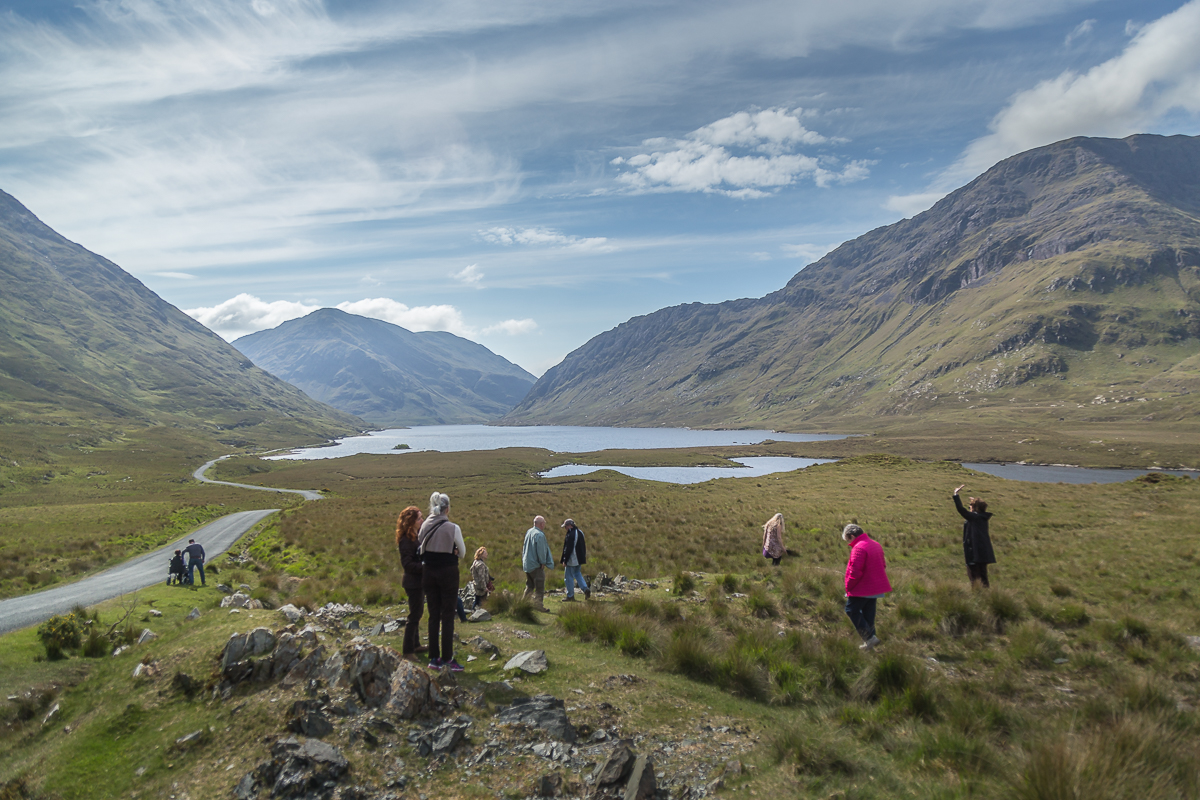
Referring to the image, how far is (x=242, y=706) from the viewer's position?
6.57m

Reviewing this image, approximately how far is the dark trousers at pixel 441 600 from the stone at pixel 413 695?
99cm

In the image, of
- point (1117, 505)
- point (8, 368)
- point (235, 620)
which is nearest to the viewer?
point (235, 620)

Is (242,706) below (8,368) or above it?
below

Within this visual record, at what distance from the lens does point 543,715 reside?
253 inches

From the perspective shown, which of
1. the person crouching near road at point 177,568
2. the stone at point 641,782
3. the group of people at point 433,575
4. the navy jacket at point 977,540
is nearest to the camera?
the stone at point 641,782

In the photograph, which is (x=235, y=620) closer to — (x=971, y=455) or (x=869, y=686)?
(x=869, y=686)

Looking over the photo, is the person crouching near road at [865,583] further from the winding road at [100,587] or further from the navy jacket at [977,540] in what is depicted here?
the winding road at [100,587]

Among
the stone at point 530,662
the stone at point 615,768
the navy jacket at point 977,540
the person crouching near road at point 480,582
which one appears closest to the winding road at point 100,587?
the person crouching near road at point 480,582

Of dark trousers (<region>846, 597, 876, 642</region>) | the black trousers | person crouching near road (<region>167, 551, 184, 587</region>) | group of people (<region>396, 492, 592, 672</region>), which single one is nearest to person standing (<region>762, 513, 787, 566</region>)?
the black trousers

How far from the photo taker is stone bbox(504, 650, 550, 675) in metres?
7.73

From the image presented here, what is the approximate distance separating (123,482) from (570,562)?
98239 millimetres

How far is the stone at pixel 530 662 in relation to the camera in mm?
7727

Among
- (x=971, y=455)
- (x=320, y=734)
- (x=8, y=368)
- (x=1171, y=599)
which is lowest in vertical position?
(x=971, y=455)

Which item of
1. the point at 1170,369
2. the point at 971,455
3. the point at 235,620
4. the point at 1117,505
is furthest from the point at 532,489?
the point at 1170,369
